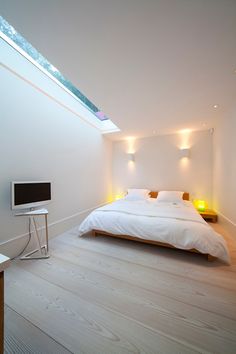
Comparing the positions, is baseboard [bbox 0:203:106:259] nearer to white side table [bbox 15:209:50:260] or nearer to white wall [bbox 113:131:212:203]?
white side table [bbox 15:209:50:260]

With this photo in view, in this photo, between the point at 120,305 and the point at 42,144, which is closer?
the point at 120,305

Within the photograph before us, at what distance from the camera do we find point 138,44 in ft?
4.77

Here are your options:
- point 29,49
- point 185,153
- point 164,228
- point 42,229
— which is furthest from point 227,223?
point 29,49

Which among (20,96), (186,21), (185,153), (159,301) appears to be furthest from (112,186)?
(186,21)

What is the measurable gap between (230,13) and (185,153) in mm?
3071

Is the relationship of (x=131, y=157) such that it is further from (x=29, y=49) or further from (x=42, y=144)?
(x=29, y=49)

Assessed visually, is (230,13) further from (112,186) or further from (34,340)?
(112,186)

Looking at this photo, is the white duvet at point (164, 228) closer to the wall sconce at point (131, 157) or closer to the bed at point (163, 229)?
the bed at point (163, 229)

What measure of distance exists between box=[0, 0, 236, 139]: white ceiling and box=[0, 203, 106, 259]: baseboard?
2.37 meters

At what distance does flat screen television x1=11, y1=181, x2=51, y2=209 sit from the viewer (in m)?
1.87

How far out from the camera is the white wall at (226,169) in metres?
2.51

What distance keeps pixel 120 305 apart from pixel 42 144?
246 cm

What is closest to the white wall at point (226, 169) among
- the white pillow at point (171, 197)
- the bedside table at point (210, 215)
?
the bedside table at point (210, 215)

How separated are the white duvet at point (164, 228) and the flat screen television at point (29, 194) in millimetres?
913
